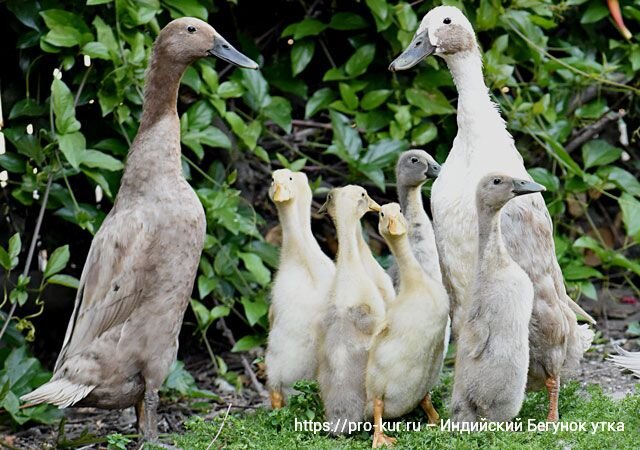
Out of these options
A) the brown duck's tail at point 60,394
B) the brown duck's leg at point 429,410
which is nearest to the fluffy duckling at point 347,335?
the brown duck's leg at point 429,410

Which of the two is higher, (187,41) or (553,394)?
(187,41)

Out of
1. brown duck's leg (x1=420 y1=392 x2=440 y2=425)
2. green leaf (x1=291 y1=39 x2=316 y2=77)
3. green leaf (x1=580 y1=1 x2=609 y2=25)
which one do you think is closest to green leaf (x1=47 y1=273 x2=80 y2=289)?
brown duck's leg (x1=420 y1=392 x2=440 y2=425)

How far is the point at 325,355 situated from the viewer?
4.93 m

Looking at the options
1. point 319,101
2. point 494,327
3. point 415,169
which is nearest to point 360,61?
point 319,101

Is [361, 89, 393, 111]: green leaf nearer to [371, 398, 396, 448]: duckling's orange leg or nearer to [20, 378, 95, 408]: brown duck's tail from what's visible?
[371, 398, 396, 448]: duckling's orange leg

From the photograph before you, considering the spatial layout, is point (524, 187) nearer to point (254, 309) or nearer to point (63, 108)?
point (254, 309)

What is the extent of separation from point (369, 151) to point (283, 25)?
3.51ft

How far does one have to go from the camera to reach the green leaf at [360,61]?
654 cm

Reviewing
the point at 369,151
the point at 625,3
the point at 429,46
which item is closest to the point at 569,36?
the point at 625,3

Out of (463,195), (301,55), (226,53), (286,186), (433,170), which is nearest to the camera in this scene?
(463,195)

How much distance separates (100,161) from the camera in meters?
5.61

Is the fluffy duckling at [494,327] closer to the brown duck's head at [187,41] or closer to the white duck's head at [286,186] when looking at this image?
the white duck's head at [286,186]

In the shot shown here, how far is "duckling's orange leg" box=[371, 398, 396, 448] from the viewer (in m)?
4.71

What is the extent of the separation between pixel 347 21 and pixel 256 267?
1474mm
